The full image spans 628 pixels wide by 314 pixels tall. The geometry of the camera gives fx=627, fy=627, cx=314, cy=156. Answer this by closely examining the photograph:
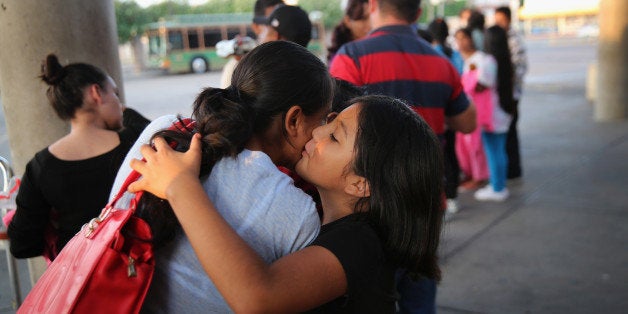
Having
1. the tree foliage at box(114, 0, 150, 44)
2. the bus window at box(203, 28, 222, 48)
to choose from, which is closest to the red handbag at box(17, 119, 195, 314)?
the bus window at box(203, 28, 222, 48)

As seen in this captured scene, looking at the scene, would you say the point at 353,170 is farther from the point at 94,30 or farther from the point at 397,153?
the point at 94,30

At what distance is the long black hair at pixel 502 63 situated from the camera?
6.36 meters

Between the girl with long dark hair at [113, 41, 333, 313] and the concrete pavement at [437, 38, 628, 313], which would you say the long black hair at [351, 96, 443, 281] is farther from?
the concrete pavement at [437, 38, 628, 313]

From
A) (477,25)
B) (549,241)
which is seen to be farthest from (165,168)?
(477,25)

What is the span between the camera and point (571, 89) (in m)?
15.9

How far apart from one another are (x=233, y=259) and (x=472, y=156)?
6.04 m

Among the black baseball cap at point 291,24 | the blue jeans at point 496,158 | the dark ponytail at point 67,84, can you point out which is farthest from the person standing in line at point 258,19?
the blue jeans at point 496,158

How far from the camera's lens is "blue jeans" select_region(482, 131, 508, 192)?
20.7 feet

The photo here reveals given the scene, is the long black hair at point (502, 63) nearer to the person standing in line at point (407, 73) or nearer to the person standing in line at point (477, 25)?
the person standing in line at point (477, 25)

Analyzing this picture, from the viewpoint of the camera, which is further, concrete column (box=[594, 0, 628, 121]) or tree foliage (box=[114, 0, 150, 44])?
tree foliage (box=[114, 0, 150, 44])

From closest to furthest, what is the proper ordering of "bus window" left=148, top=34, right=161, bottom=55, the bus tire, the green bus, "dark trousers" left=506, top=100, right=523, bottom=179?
1. "dark trousers" left=506, top=100, right=523, bottom=179
2. the green bus
3. the bus tire
4. "bus window" left=148, top=34, right=161, bottom=55

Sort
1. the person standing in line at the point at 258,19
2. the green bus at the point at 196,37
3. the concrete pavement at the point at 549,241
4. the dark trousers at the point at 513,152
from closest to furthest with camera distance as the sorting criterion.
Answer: the concrete pavement at the point at 549,241, the person standing in line at the point at 258,19, the dark trousers at the point at 513,152, the green bus at the point at 196,37

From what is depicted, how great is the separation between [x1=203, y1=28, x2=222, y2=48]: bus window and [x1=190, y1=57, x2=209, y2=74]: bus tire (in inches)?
30.9

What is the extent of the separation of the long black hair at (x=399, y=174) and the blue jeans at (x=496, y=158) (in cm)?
493
